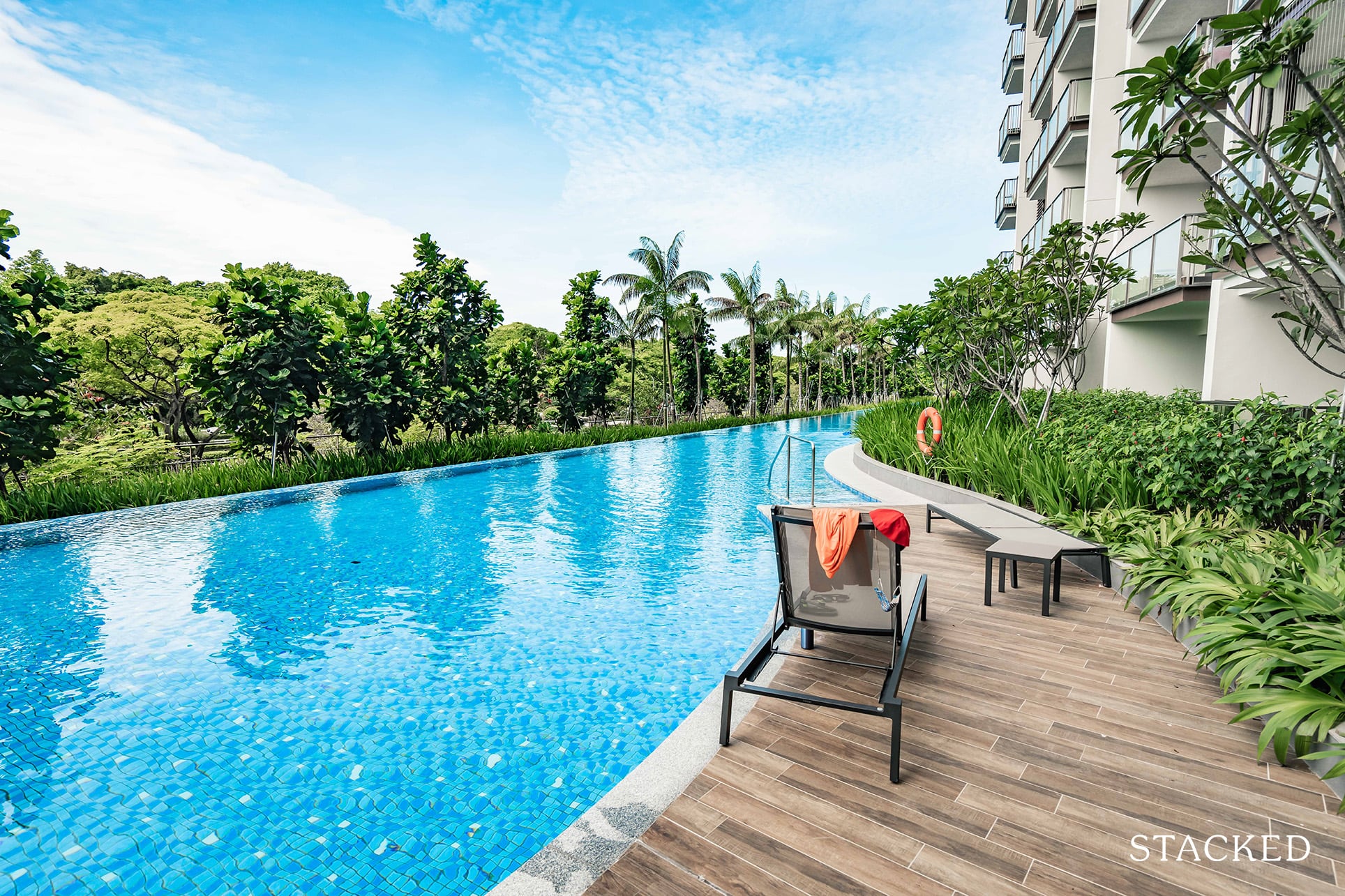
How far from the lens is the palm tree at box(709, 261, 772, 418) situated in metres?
33.4

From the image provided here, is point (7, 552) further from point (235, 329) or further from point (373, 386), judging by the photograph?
point (373, 386)

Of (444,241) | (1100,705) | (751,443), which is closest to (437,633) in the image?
(1100,705)

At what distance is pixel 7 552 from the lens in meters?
8.48

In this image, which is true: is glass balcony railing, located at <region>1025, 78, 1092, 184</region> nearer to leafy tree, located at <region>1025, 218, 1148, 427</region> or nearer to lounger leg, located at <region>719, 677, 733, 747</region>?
leafy tree, located at <region>1025, 218, 1148, 427</region>

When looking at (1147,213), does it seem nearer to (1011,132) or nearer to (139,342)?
(1011,132)

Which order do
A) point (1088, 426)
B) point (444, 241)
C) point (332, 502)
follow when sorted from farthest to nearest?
point (444, 241), point (332, 502), point (1088, 426)

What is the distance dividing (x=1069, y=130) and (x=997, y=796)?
64.5ft

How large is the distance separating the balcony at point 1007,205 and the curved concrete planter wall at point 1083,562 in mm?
18351

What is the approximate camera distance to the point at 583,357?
80.2 ft

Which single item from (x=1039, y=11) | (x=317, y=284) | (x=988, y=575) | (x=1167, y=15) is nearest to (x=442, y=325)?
(x=988, y=575)

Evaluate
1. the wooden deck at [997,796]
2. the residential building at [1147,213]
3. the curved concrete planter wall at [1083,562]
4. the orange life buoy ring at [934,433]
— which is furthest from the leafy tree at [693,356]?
the wooden deck at [997,796]

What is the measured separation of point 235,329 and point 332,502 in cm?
433

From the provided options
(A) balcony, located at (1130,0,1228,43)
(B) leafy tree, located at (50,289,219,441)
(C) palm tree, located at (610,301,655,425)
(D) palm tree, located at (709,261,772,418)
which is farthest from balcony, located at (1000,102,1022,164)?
(B) leafy tree, located at (50,289,219,441)

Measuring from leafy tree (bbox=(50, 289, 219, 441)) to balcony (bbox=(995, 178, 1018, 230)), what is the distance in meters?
31.3
